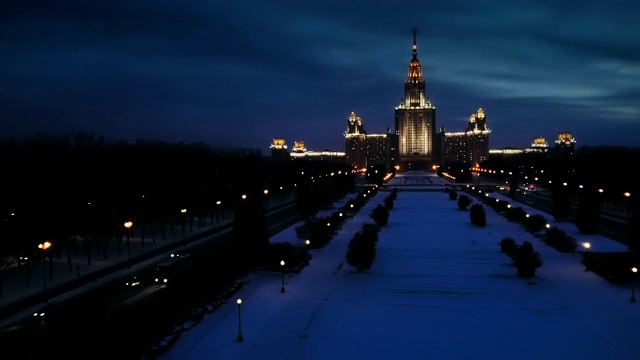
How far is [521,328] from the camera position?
2094 centimetres

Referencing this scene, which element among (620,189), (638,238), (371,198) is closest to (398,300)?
(638,238)

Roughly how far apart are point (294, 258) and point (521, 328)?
539 inches

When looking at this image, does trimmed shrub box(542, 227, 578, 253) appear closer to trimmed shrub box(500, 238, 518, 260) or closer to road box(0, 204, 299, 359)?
trimmed shrub box(500, 238, 518, 260)

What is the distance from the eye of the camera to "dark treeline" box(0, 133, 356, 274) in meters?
28.9

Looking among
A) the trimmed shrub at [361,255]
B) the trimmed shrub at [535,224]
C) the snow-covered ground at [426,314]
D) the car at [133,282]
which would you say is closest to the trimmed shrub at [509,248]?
the snow-covered ground at [426,314]

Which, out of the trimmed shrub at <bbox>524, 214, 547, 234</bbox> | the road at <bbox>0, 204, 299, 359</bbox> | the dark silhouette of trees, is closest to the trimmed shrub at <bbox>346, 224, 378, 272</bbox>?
the road at <bbox>0, 204, 299, 359</bbox>

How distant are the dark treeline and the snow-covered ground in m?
9.99

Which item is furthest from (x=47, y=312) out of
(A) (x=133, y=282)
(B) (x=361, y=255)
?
(B) (x=361, y=255)

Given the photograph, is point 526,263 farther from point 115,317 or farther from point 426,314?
point 115,317

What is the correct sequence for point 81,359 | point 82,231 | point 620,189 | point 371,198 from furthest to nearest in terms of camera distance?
point 371,198 → point 620,189 → point 82,231 → point 81,359

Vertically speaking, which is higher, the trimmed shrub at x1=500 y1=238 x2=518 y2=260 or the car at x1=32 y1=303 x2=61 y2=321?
the trimmed shrub at x1=500 y1=238 x2=518 y2=260

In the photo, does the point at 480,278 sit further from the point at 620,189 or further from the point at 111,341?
the point at 620,189

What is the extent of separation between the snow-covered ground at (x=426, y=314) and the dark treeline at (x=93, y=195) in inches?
393

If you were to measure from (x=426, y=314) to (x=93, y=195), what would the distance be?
2452 centimetres
